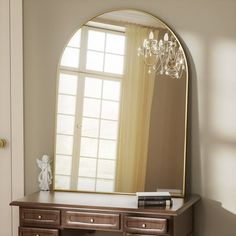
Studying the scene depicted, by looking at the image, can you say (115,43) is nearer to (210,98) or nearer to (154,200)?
(210,98)

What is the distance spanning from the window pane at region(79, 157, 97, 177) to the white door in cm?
47

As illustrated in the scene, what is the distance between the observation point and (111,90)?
13.3ft

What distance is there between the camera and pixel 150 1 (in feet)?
13.2

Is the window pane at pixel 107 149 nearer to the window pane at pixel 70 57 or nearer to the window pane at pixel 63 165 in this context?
the window pane at pixel 63 165

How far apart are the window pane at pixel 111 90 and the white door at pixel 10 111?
24.6 inches

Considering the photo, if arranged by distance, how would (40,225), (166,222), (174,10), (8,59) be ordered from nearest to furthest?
(166,222) < (40,225) < (174,10) < (8,59)

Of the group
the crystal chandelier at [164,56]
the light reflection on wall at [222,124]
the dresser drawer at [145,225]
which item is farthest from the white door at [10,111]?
the light reflection on wall at [222,124]

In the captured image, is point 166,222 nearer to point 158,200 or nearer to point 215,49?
point 158,200

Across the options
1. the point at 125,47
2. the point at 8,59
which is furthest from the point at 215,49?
the point at 8,59

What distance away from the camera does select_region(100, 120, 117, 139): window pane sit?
4.06 metres

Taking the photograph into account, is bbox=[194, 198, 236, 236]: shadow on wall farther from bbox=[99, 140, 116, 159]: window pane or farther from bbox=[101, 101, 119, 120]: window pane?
bbox=[101, 101, 119, 120]: window pane

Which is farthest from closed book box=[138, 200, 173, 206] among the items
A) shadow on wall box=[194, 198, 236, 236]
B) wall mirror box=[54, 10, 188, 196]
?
shadow on wall box=[194, 198, 236, 236]

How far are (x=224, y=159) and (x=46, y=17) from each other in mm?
1579

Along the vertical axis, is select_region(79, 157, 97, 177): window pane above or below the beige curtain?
below
